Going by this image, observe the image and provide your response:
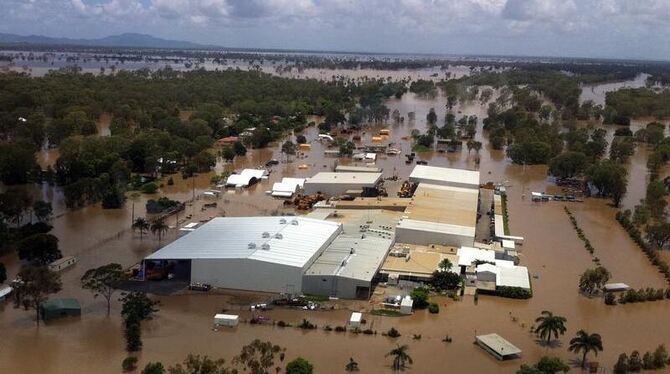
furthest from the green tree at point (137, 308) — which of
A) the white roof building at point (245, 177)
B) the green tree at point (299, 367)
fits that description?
the white roof building at point (245, 177)

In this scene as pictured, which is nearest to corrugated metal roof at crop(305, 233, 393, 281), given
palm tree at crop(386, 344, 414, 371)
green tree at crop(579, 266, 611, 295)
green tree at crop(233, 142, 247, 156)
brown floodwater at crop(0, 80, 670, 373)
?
brown floodwater at crop(0, 80, 670, 373)

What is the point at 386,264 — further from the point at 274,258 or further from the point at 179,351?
the point at 179,351

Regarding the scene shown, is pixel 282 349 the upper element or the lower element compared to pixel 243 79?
lower

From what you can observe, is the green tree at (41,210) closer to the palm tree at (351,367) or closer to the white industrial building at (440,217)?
the white industrial building at (440,217)

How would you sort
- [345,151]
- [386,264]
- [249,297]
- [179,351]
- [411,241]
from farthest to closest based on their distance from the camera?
[345,151], [411,241], [386,264], [249,297], [179,351]

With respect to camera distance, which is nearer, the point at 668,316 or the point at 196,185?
the point at 668,316

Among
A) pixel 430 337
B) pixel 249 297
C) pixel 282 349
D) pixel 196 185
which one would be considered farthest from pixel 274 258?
pixel 196 185

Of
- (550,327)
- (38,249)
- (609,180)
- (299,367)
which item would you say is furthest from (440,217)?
(38,249)
